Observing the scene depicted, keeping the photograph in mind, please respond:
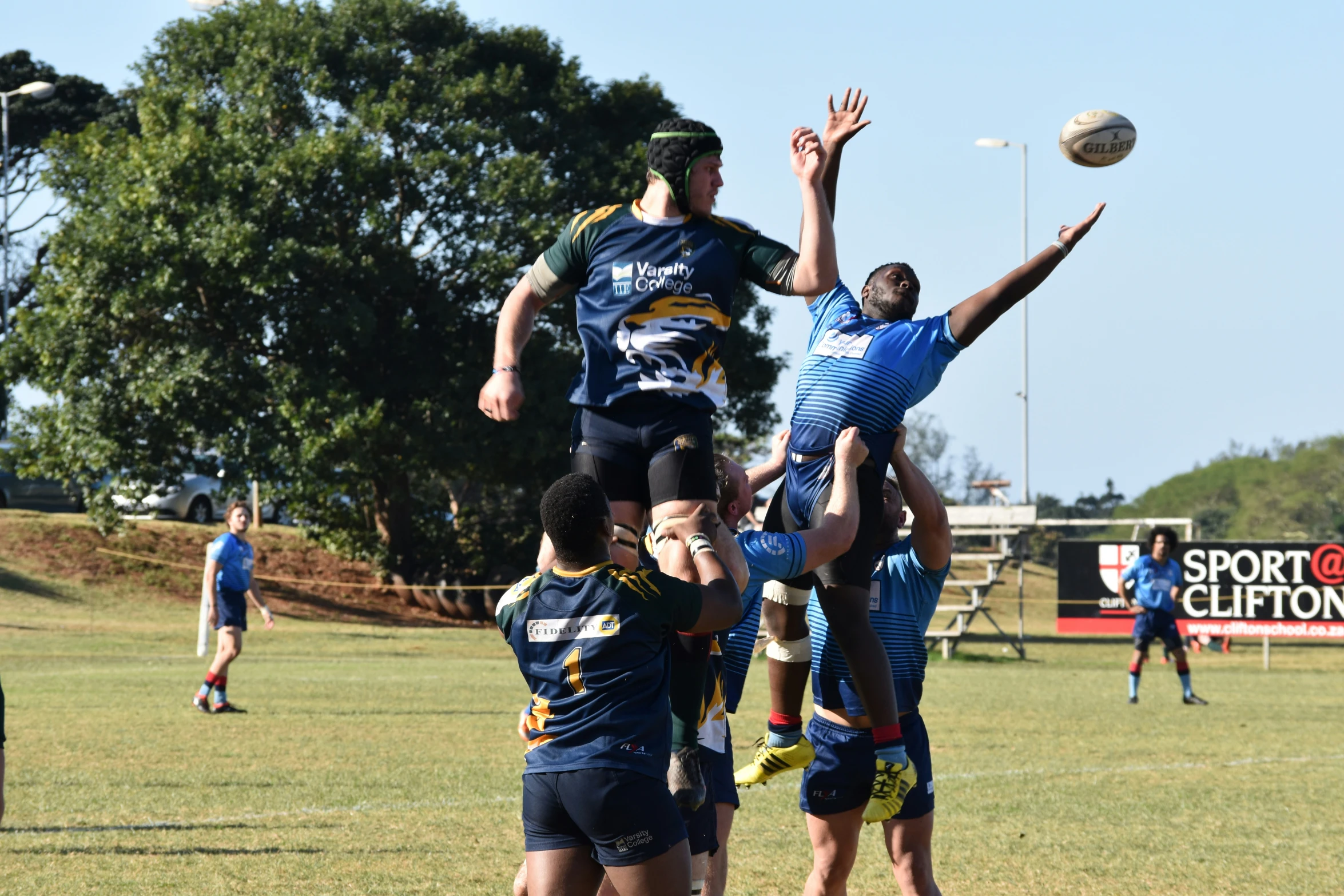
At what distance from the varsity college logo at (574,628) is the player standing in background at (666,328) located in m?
0.80

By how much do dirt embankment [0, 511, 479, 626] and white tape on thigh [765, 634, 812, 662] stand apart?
29.6 metres

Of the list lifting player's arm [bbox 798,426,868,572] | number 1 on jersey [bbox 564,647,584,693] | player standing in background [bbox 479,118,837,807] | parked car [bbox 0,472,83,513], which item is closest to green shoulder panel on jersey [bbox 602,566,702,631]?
number 1 on jersey [bbox 564,647,584,693]

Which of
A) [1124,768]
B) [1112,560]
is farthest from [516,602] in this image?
[1112,560]

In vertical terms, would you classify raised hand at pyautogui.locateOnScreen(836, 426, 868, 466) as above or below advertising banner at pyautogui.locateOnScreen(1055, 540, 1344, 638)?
above

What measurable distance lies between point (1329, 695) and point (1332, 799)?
1221cm

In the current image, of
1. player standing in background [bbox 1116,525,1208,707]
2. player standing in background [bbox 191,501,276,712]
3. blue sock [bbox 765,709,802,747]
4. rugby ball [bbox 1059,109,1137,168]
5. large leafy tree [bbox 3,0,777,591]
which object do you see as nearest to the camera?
blue sock [bbox 765,709,802,747]

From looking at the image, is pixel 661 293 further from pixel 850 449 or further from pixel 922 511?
pixel 922 511

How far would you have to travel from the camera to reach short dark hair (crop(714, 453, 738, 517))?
574 centimetres

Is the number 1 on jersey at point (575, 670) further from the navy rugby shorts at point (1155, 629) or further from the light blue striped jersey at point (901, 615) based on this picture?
the navy rugby shorts at point (1155, 629)

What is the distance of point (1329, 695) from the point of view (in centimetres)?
Answer: 2208

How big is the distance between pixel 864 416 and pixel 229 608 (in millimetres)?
11836

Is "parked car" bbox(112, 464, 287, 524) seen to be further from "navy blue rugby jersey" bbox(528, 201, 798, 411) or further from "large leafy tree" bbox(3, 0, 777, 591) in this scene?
"navy blue rugby jersey" bbox(528, 201, 798, 411)

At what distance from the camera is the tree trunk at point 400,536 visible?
120 ft

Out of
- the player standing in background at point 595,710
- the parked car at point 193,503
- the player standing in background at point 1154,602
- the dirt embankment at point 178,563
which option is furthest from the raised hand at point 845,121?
the parked car at point 193,503
